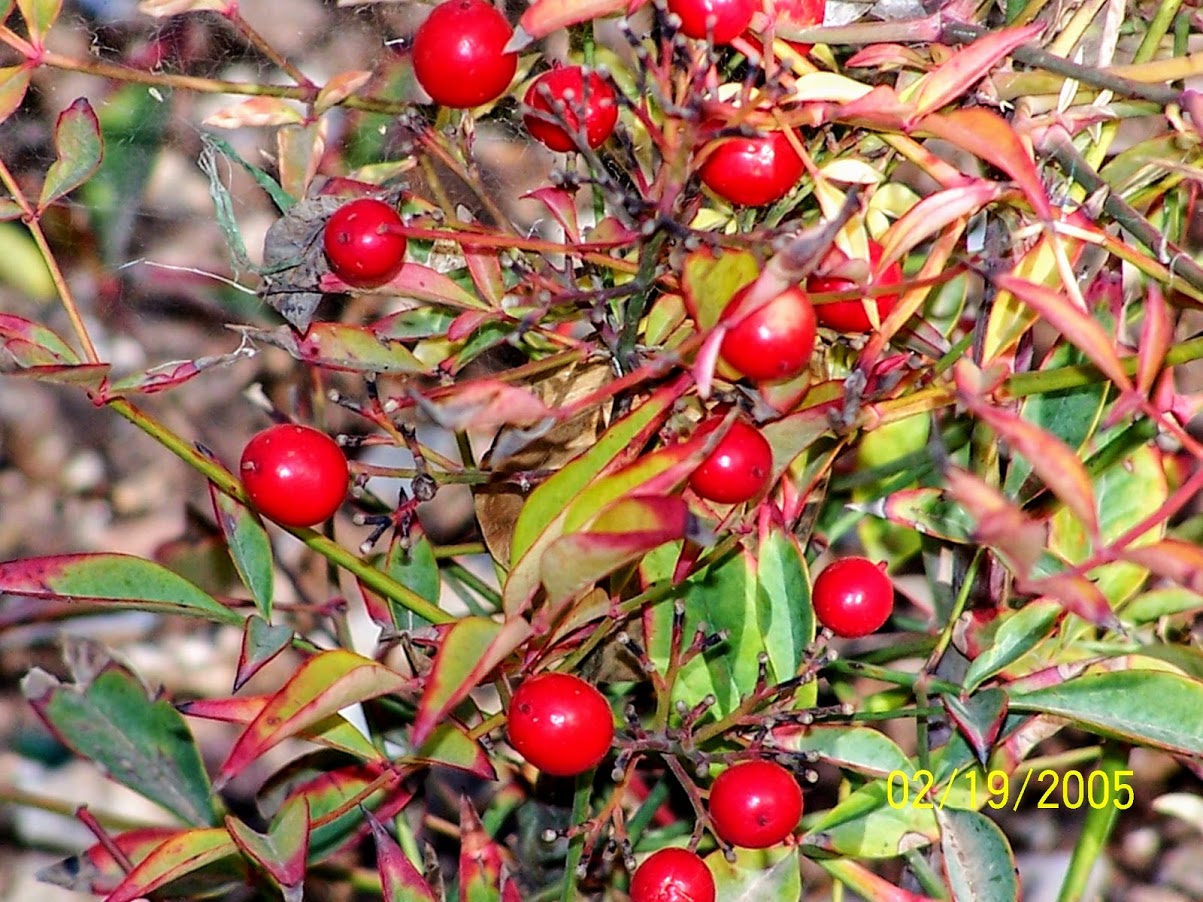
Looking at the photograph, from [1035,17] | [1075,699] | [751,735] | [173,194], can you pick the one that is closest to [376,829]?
[751,735]

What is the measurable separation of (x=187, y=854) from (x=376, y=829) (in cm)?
9

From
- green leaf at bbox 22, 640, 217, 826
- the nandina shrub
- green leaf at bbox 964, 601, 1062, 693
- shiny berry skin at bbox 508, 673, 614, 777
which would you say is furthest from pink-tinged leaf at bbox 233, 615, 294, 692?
green leaf at bbox 964, 601, 1062, 693

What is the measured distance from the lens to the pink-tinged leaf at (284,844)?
1.92 feet

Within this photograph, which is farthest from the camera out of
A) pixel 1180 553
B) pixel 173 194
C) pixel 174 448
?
pixel 173 194

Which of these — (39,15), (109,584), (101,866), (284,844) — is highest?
(39,15)

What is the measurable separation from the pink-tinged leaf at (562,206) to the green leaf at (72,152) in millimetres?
214

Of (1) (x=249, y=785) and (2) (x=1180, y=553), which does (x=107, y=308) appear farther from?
(2) (x=1180, y=553)

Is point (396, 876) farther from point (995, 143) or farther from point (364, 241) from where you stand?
point (995, 143)

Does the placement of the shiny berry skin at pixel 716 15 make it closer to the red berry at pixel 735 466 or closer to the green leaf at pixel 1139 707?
the red berry at pixel 735 466

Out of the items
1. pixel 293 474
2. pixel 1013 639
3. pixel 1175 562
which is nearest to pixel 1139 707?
pixel 1013 639

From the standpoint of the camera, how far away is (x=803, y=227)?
602mm

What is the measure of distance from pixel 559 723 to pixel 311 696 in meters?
0.10

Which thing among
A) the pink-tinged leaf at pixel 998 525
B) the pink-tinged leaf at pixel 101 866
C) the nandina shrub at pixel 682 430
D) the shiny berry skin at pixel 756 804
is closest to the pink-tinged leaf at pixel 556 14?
the nandina shrub at pixel 682 430

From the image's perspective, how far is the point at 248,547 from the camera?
650 mm
